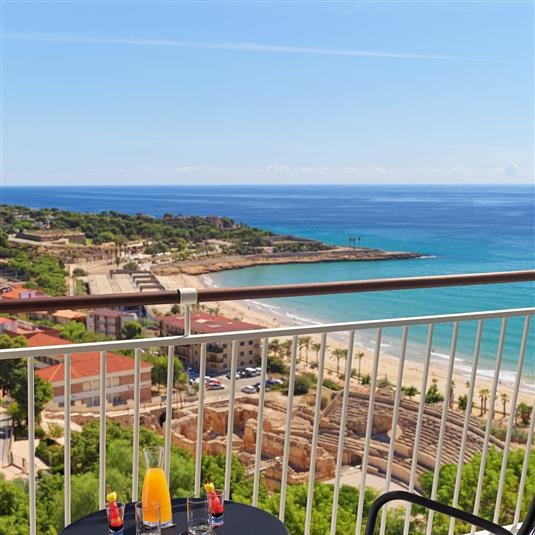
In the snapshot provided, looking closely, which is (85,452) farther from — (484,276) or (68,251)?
(68,251)

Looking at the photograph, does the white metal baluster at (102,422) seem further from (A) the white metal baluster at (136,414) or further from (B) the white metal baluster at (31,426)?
(B) the white metal baluster at (31,426)

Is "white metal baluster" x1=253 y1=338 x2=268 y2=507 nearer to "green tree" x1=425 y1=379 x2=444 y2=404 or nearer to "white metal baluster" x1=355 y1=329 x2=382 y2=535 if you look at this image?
"white metal baluster" x1=355 y1=329 x2=382 y2=535

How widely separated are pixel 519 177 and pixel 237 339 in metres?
51.7

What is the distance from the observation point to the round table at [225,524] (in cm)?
155

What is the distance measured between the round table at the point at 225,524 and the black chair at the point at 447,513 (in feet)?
1.10

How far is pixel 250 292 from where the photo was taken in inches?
84.9

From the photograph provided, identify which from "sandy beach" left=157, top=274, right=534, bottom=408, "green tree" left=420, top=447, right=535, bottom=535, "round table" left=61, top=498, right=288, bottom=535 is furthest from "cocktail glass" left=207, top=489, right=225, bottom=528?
"sandy beach" left=157, top=274, right=534, bottom=408

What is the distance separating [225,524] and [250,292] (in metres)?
0.79

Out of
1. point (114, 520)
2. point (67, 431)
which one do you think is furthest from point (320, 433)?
point (114, 520)

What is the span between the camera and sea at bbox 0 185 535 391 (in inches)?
1449

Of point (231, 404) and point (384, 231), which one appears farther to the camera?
point (384, 231)

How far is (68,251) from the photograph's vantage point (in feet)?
118

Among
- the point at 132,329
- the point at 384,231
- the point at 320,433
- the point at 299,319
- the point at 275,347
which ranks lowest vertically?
the point at 320,433

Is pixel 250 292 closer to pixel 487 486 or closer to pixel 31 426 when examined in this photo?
pixel 31 426
